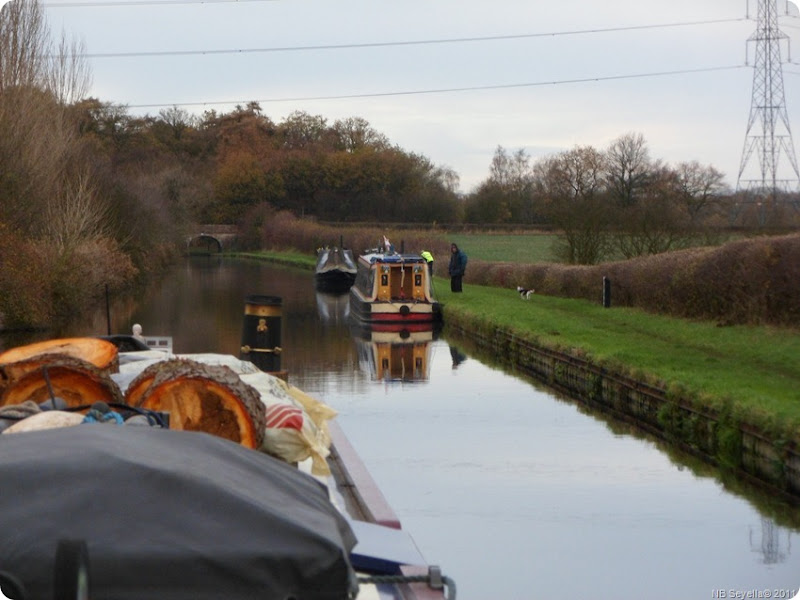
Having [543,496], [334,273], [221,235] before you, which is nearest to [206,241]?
[221,235]

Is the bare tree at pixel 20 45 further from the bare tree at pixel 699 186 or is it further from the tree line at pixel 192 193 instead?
the bare tree at pixel 699 186

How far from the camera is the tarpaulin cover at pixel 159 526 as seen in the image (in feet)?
11.6

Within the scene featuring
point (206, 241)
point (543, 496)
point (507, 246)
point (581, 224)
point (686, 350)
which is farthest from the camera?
point (206, 241)

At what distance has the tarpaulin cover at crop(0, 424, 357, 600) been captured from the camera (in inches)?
139

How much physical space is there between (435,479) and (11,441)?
844cm

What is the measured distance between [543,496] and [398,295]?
727 inches

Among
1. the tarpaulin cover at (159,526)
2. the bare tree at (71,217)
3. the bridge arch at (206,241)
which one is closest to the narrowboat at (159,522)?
the tarpaulin cover at (159,526)

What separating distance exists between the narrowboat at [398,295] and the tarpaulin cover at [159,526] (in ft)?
78.8

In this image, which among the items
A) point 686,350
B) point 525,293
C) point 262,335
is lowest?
point 686,350

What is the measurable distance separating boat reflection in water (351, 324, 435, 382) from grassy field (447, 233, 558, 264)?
17.8m

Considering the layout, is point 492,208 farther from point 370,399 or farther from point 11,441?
point 11,441

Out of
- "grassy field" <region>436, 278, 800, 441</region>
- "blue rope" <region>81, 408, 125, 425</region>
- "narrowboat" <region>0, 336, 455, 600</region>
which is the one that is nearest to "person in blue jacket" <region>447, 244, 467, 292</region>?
"grassy field" <region>436, 278, 800, 441</region>

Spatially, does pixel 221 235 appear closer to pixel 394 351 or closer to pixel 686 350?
pixel 394 351

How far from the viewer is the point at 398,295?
30.0 meters
